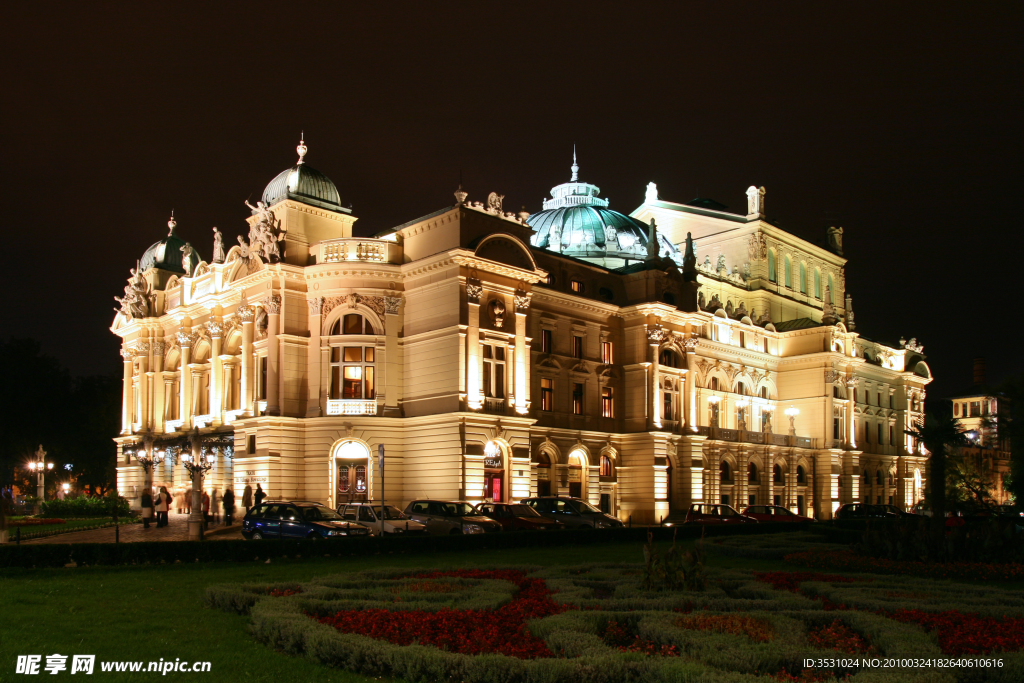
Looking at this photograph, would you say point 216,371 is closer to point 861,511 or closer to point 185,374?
point 185,374

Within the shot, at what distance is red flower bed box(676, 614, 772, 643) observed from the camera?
13.8 metres

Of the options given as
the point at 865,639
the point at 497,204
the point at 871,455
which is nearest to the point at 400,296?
the point at 497,204

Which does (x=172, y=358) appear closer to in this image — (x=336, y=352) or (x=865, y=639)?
(x=336, y=352)

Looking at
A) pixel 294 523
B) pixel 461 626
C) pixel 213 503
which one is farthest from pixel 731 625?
pixel 213 503

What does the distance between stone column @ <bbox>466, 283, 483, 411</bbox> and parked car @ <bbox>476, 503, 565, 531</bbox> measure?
816cm

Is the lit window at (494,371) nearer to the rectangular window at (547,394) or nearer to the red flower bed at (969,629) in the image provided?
the rectangular window at (547,394)

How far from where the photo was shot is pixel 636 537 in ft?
122

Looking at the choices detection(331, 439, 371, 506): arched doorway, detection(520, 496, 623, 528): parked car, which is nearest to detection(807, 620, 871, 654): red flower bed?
detection(520, 496, 623, 528): parked car

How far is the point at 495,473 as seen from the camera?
5106cm

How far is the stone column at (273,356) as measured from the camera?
5012cm

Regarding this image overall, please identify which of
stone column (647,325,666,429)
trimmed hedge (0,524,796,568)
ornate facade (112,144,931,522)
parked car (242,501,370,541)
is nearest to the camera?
trimmed hedge (0,524,796,568)

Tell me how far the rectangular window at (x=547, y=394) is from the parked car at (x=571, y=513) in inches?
504

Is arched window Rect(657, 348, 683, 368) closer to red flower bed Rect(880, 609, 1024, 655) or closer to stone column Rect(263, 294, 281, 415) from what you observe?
stone column Rect(263, 294, 281, 415)

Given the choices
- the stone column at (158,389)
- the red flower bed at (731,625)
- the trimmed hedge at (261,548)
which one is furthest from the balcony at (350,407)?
the red flower bed at (731,625)
